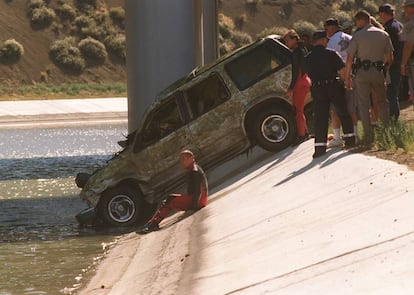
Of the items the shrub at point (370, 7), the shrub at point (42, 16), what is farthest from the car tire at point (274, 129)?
the shrub at point (370, 7)

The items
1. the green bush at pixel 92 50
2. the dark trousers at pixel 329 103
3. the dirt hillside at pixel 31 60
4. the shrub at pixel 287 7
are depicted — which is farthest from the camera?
the shrub at pixel 287 7

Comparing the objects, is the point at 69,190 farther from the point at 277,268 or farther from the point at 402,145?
the point at 277,268

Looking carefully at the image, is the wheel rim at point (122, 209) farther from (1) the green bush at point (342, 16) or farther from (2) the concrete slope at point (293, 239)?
(1) the green bush at point (342, 16)

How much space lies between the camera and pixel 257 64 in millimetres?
18359

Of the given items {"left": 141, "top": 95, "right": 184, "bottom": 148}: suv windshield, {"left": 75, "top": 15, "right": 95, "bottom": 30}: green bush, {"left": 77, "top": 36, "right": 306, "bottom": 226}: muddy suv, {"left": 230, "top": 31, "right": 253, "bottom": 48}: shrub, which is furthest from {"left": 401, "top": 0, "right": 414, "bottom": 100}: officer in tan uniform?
{"left": 230, "top": 31, "right": 253, "bottom": 48}: shrub

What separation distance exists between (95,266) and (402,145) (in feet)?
14.1

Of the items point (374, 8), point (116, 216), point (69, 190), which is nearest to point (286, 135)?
point (116, 216)

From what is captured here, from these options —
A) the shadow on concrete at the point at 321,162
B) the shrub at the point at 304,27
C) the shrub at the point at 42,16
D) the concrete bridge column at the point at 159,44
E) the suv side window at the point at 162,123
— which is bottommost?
the shadow on concrete at the point at 321,162

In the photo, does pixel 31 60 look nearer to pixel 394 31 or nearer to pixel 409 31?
pixel 394 31

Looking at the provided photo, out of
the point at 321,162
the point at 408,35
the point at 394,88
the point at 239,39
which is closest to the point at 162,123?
the point at 321,162

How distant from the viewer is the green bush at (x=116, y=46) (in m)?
84.9

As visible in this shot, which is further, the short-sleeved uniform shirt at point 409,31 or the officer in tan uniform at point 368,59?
the short-sleeved uniform shirt at point 409,31

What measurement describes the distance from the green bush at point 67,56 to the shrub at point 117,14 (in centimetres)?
812

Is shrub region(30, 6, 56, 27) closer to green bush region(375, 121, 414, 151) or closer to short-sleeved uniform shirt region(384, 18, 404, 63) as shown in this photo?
short-sleeved uniform shirt region(384, 18, 404, 63)
